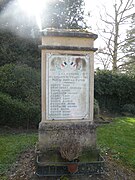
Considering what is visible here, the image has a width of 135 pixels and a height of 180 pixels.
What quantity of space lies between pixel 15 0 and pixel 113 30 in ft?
33.5

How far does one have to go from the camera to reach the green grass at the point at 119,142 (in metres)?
5.32

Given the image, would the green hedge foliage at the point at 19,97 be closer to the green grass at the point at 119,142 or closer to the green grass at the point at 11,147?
the green grass at the point at 11,147

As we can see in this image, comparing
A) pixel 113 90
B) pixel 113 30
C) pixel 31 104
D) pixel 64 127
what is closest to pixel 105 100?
pixel 113 90

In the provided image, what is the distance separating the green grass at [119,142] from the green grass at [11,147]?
5.99ft

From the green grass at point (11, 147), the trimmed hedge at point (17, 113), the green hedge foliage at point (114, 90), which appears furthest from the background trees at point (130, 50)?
the green grass at point (11, 147)

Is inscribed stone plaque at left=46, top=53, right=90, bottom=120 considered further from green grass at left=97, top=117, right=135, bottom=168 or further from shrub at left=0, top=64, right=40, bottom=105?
shrub at left=0, top=64, right=40, bottom=105

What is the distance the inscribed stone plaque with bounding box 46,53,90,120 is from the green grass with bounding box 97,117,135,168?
143cm

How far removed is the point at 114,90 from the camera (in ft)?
47.4

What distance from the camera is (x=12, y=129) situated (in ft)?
26.5

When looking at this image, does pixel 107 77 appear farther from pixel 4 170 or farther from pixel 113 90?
pixel 4 170

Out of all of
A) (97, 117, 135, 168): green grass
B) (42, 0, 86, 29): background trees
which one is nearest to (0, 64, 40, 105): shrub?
(97, 117, 135, 168): green grass

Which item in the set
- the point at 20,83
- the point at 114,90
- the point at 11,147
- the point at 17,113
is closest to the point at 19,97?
the point at 20,83

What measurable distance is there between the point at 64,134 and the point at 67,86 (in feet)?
2.97

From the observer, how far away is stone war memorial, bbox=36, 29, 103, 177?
4.50 meters
